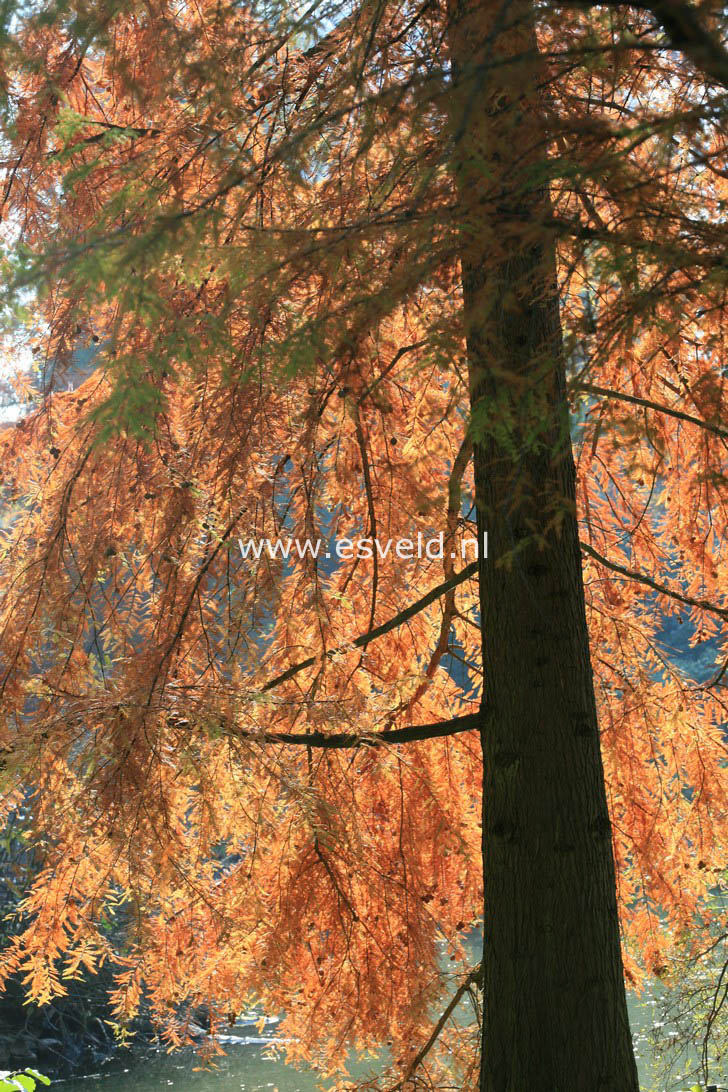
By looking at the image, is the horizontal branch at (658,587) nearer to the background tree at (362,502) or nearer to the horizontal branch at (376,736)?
the background tree at (362,502)

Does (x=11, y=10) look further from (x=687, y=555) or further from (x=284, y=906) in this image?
(x=687, y=555)

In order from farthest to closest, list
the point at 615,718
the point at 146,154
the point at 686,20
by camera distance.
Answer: the point at 615,718 → the point at 146,154 → the point at 686,20

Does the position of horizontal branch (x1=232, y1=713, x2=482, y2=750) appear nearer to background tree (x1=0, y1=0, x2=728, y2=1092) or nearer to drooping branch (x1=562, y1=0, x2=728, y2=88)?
background tree (x1=0, y1=0, x2=728, y2=1092)

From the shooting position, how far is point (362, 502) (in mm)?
3604

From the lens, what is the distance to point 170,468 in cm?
295

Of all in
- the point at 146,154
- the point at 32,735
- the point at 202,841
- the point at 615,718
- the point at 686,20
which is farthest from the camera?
the point at 615,718

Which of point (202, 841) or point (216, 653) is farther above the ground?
point (216, 653)

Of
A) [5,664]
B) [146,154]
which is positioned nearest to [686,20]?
[146,154]

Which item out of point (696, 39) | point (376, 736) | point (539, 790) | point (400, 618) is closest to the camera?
point (696, 39)

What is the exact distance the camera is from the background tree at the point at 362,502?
1.84 meters

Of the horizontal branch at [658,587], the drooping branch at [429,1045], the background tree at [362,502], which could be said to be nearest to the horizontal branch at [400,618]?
the background tree at [362,502]

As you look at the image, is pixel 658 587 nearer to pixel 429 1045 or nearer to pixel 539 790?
pixel 539 790

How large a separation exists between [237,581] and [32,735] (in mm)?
749

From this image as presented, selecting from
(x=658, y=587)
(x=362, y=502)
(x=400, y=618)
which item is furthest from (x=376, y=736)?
(x=362, y=502)
